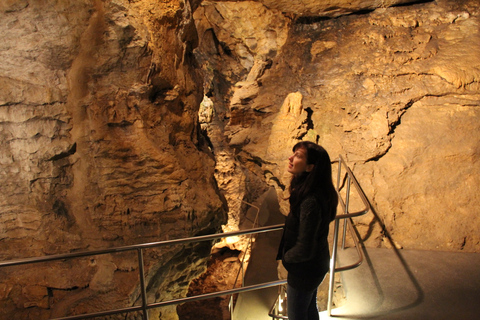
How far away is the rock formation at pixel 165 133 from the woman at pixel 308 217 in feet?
8.21

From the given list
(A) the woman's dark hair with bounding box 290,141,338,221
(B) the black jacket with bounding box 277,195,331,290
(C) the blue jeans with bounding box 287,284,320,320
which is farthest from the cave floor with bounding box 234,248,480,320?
(A) the woman's dark hair with bounding box 290,141,338,221

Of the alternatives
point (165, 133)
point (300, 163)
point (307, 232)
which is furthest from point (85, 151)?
point (307, 232)

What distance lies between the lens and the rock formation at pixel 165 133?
380 cm

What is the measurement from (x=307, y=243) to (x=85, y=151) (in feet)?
10.9

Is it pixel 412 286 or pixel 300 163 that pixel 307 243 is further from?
pixel 412 286

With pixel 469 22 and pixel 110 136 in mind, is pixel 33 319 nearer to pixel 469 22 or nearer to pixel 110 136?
pixel 110 136

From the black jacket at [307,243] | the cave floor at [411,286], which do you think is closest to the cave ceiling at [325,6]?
the cave floor at [411,286]

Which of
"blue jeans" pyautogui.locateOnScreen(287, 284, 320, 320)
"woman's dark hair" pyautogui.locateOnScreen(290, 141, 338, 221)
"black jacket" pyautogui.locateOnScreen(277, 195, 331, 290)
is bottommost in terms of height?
"blue jeans" pyautogui.locateOnScreen(287, 284, 320, 320)

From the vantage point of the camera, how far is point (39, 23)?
11.9ft

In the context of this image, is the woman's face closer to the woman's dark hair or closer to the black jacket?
the woman's dark hair

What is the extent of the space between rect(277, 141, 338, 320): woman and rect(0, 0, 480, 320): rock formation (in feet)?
8.21

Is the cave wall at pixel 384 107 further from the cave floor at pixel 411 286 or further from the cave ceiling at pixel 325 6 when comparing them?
the cave floor at pixel 411 286

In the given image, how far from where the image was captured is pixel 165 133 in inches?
178

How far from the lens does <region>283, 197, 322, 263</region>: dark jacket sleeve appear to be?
1.83 meters
